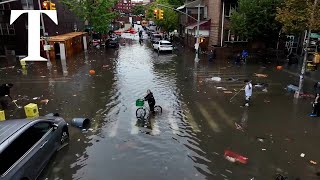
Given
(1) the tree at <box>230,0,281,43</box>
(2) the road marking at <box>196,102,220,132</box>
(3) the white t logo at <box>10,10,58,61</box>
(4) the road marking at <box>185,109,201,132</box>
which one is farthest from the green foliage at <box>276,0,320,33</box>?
(3) the white t logo at <box>10,10,58,61</box>

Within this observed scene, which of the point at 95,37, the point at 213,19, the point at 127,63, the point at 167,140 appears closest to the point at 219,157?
the point at 167,140

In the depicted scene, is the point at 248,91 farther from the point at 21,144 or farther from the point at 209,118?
the point at 21,144

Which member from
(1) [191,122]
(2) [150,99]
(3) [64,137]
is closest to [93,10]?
(2) [150,99]

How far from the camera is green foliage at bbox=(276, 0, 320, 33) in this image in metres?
16.2

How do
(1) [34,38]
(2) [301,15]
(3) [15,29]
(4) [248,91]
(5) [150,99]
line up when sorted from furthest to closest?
(3) [15,29] < (2) [301,15] < (4) [248,91] < (5) [150,99] < (1) [34,38]

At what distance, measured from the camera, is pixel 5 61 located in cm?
3036

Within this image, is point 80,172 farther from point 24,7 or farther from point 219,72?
point 24,7

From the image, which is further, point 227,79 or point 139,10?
point 139,10

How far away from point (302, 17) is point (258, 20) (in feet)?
31.9

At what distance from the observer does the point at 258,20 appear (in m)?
26.8

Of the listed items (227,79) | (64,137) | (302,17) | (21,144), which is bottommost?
(64,137)

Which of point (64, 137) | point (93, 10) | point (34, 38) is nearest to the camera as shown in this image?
point (34, 38)

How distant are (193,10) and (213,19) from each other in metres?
7.56

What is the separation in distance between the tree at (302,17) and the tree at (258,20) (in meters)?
5.31
